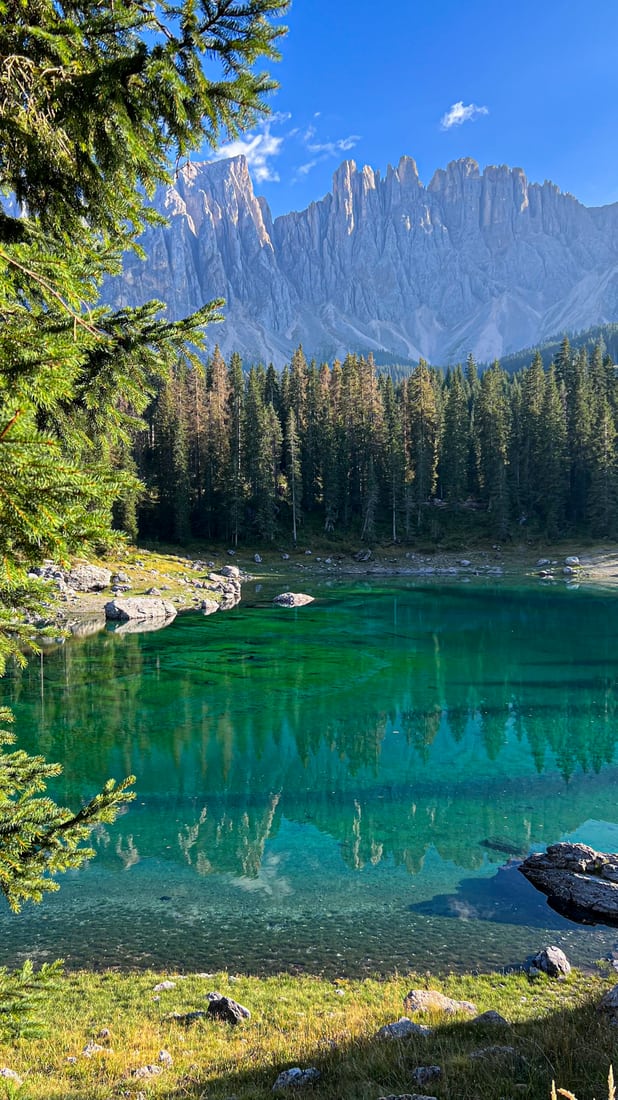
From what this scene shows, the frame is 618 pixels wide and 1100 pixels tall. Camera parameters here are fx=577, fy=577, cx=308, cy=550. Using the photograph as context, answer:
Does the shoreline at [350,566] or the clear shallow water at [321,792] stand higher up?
the shoreline at [350,566]

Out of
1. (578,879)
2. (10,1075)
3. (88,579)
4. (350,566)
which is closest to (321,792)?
(578,879)

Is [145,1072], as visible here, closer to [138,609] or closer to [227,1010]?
[227,1010]

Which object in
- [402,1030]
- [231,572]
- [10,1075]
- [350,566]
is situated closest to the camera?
[10,1075]

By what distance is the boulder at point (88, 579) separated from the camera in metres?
48.5

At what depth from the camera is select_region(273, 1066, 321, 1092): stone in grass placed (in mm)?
6086

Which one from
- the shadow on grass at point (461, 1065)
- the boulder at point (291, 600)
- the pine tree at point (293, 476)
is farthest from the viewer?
the pine tree at point (293, 476)

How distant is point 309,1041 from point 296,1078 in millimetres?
1323

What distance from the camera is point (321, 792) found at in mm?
17453

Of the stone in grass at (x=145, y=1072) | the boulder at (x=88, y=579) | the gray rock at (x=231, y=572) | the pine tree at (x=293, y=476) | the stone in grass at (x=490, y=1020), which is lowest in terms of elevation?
the stone in grass at (x=490, y=1020)

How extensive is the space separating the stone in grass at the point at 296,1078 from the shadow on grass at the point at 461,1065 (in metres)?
0.09

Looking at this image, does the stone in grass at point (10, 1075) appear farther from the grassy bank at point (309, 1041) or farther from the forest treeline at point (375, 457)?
the forest treeline at point (375, 457)

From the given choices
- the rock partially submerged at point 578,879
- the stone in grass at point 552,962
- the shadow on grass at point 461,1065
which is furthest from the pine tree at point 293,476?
the shadow on grass at point 461,1065

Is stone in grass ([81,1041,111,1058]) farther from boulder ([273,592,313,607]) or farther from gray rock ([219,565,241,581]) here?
gray rock ([219,565,241,581])

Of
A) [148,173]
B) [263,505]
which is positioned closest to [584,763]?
[148,173]
